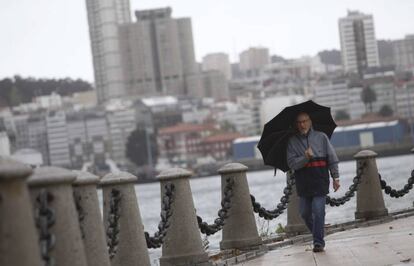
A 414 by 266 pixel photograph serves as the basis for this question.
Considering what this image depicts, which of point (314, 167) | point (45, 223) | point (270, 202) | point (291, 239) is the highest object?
point (45, 223)

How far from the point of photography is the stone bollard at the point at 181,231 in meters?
12.6

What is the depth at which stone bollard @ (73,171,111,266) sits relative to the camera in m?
9.37

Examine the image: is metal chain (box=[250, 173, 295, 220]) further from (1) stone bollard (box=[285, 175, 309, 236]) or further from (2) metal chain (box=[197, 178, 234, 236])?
(2) metal chain (box=[197, 178, 234, 236])

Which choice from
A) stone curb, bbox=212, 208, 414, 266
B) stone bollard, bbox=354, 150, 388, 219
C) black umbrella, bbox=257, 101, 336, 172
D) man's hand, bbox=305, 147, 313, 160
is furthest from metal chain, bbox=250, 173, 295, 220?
man's hand, bbox=305, 147, 313, 160

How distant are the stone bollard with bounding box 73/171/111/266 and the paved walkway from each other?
2.41 meters

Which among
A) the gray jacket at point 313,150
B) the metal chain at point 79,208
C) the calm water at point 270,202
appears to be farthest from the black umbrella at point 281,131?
the calm water at point 270,202

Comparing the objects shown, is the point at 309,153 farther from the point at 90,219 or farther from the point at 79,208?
the point at 79,208

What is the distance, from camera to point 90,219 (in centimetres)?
946

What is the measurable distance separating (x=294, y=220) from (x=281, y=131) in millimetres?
3168

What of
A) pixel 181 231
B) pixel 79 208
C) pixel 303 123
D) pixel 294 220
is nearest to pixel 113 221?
pixel 181 231

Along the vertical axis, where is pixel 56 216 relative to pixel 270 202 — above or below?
above

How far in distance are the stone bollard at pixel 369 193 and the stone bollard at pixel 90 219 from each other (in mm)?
8178

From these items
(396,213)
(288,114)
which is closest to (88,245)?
(288,114)

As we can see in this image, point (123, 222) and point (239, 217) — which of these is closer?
point (123, 222)
